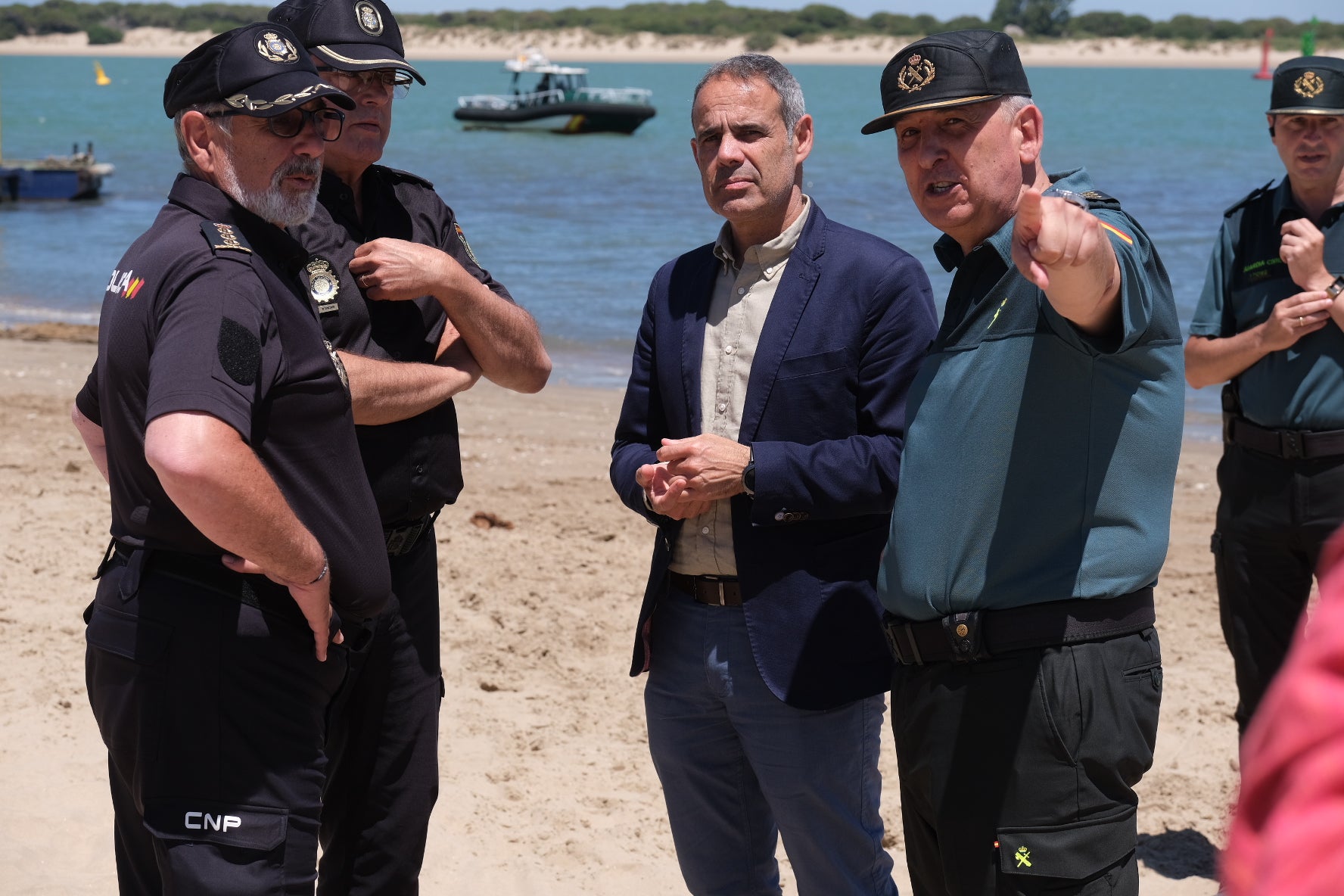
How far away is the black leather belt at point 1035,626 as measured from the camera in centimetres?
239

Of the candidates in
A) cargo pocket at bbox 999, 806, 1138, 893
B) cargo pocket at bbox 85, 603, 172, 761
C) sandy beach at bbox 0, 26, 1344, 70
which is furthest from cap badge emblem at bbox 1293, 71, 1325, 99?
sandy beach at bbox 0, 26, 1344, 70

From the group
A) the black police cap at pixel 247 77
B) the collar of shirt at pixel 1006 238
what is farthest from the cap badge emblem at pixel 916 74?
the black police cap at pixel 247 77

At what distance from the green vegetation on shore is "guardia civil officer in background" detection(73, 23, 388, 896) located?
442 feet

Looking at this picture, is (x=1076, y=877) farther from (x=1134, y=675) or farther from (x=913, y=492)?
(x=913, y=492)

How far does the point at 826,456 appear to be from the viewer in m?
2.91

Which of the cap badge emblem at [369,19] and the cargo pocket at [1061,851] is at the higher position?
the cap badge emblem at [369,19]

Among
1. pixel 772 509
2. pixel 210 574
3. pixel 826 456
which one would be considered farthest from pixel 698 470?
pixel 210 574

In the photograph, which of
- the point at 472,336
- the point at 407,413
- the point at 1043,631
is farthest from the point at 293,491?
the point at 1043,631

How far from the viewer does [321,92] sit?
2.55m

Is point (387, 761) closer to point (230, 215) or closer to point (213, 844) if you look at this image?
point (213, 844)

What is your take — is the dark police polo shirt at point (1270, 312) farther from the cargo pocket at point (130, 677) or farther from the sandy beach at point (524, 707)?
the cargo pocket at point (130, 677)

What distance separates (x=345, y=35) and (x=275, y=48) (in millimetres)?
666

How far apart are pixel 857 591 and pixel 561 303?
1413cm

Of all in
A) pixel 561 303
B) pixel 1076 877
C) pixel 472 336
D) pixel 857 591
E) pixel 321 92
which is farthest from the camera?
pixel 561 303
